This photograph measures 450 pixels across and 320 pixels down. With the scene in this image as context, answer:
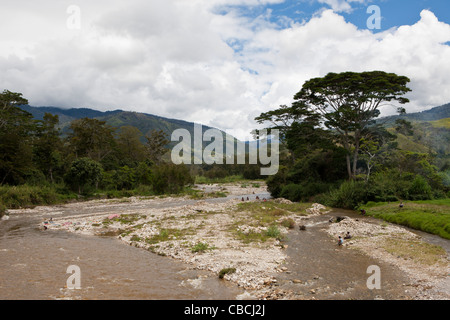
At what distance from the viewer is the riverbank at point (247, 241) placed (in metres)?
10.4

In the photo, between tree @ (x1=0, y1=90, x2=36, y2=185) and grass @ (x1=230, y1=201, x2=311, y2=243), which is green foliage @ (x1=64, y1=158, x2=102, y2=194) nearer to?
tree @ (x1=0, y1=90, x2=36, y2=185)

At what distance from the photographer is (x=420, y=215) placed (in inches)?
809

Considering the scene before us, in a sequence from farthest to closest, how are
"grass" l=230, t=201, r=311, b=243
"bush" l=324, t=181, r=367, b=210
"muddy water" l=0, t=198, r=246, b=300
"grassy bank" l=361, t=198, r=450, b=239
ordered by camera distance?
1. "bush" l=324, t=181, r=367, b=210
2. "grassy bank" l=361, t=198, r=450, b=239
3. "grass" l=230, t=201, r=311, b=243
4. "muddy water" l=0, t=198, r=246, b=300

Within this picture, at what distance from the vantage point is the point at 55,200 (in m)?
38.1

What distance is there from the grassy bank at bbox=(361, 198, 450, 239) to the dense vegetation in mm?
3806

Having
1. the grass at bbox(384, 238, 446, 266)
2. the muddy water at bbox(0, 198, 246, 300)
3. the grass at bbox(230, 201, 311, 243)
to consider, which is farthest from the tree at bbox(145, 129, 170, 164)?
the grass at bbox(384, 238, 446, 266)

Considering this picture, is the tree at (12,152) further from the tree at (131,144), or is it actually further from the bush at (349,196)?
the bush at (349,196)

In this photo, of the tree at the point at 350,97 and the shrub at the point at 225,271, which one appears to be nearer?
the shrub at the point at 225,271

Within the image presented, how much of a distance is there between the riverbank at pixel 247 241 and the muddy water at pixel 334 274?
1.43 ft

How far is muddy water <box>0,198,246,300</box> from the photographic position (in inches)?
Result: 379

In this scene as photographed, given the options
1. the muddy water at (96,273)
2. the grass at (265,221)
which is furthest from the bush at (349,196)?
the muddy water at (96,273)

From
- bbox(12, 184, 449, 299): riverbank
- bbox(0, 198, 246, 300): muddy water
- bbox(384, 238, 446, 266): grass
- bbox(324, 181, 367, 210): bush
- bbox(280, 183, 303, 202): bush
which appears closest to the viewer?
bbox(0, 198, 246, 300): muddy water
